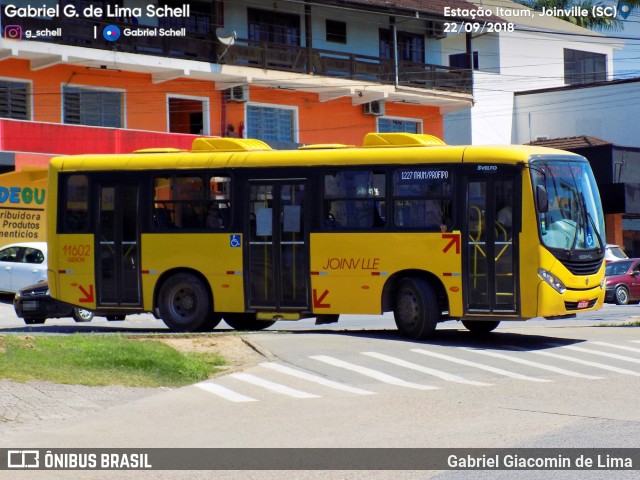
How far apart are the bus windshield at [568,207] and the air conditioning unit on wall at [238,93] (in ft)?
72.5

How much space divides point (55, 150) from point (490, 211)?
18987mm

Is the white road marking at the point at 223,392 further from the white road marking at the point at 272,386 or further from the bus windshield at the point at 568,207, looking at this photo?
the bus windshield at the point at 568,207

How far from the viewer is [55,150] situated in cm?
3409

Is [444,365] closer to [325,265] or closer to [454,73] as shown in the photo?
[325,265]

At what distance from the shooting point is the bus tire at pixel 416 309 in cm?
1831

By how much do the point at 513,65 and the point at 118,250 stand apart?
37.9m

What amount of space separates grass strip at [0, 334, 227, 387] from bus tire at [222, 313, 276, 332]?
196 inches

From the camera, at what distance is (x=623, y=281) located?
3606 centimetres

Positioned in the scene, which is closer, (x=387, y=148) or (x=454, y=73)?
(x=387, y=148)

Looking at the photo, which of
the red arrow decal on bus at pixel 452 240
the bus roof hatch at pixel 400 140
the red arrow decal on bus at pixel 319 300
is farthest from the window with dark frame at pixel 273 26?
the red arrow decal on bus at pixel 452 240

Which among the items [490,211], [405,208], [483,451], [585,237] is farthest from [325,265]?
[483,451]

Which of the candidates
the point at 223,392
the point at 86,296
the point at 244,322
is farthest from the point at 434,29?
the point at 223,392

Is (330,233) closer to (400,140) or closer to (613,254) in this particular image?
(400,140)

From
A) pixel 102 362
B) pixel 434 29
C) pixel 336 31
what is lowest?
pixel 102 362
